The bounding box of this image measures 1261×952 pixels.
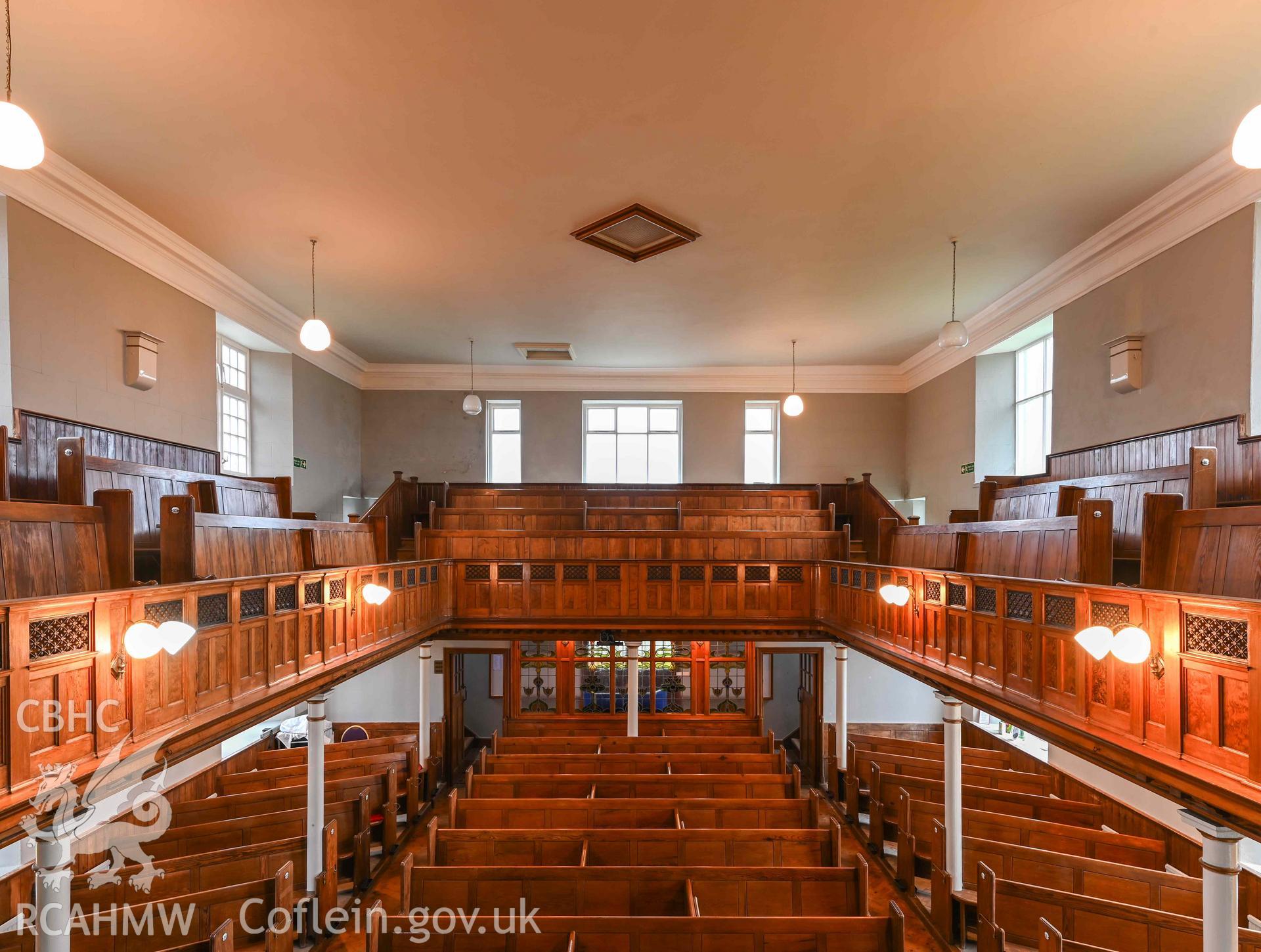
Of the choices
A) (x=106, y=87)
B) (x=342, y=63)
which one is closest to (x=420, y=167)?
(x=342, y=63)

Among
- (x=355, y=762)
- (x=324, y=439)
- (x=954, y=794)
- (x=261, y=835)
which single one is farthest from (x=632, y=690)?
(x=324, y=439)

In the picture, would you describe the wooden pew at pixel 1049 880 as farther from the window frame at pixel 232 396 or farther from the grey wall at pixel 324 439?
the grey wall at pixel 324 439

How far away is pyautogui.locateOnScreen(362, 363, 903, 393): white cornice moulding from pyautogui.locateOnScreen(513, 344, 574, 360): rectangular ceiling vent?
0.96m

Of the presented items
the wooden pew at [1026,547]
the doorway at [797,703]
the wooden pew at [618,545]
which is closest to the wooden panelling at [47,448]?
the wooden pew at [618,545]

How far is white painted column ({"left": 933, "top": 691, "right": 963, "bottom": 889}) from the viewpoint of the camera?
6699 mm

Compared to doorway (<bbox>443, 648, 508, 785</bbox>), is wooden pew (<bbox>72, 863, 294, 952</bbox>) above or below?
above

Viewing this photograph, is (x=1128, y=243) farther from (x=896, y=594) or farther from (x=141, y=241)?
(x=141, y=241)

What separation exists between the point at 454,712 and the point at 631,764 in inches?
198

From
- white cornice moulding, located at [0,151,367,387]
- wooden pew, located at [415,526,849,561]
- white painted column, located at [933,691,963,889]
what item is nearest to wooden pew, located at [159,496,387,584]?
wooden pew, located at [415,526,849,561]

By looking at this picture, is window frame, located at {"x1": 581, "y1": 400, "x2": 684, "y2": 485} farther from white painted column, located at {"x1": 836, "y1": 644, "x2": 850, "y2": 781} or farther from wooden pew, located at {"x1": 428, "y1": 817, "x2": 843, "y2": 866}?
wooden pew, located at {"x1": 428, "y1": 817, "x2": 843, "y2": 866}

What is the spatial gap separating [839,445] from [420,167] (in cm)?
1042

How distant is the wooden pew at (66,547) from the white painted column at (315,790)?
263cm

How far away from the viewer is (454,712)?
12641mm

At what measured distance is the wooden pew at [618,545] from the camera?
10820 millimetres
